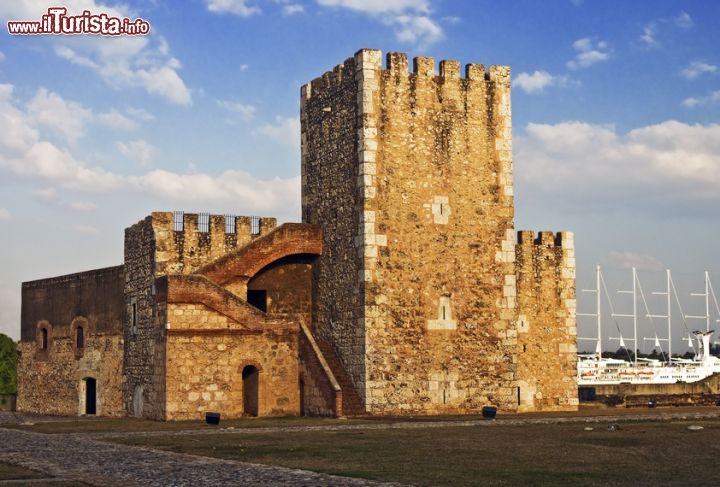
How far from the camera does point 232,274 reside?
108ft

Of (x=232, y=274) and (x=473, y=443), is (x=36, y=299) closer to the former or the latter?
(x=232, y=274)

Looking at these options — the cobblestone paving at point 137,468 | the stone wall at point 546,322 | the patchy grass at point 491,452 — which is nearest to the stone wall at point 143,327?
the patchy grass at point 491,452

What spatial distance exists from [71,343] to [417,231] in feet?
50.3

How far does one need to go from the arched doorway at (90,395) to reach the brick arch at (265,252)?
9342 millimetres

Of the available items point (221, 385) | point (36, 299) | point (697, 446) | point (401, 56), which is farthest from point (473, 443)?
point (36, 299)

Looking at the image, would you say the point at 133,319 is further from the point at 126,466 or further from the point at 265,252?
the point at 126,466

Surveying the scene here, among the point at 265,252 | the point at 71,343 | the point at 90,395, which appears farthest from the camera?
the point at 71,343

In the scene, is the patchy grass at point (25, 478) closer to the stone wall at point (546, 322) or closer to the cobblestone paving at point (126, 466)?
the cobblestone paving at point (126, 466)

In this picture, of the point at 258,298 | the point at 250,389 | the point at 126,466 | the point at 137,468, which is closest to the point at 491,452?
the point at 137,468

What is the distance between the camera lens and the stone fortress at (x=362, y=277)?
31.4 metres

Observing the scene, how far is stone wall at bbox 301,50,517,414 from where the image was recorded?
31.7 meters

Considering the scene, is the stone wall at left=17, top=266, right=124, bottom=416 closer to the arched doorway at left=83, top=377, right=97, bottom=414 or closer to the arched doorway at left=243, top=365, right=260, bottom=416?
the arched doorway at left=83, top=377, right=97, bottom=414

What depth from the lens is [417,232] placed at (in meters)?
32.4

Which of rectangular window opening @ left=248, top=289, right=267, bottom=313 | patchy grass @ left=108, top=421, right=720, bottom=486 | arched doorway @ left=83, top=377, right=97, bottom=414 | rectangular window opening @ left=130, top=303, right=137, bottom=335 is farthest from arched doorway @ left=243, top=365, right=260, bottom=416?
arched doorway @ left=83, top=377, right=97, bottom=414
